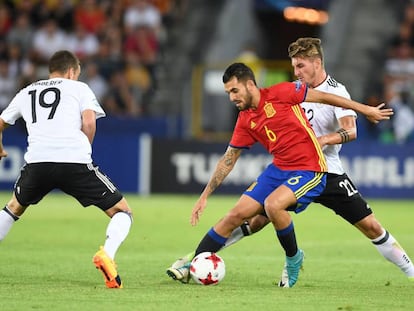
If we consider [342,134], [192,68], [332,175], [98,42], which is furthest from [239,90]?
[192,68]

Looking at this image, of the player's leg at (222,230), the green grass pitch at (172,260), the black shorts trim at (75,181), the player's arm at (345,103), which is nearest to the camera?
the green grass pitch at (172,260)

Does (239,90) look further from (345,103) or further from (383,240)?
(383,240)

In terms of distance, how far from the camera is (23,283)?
31.7 feet

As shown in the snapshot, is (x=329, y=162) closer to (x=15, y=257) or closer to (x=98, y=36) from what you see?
(x=15, y=257)

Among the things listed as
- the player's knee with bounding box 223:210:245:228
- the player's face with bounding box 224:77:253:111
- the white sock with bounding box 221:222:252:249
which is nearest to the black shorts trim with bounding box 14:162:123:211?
the player's knee with bounding box 223:210:245:228

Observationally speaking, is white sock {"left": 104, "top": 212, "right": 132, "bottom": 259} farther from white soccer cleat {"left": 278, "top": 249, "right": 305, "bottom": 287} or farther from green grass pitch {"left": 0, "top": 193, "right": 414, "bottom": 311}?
white soccer cleat {"left": 278, "top": 249, "right": 305, "bottom": 287}

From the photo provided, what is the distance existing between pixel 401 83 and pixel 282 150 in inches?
579

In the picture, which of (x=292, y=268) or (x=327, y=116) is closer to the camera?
(x=292, y=268)

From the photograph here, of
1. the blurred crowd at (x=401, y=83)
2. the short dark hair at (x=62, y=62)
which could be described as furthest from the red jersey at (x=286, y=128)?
the blurred crowd at (x=401, y=83)

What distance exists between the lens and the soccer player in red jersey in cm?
930

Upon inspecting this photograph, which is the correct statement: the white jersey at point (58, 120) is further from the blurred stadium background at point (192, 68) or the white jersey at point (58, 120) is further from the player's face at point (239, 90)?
the blurred stadium background at point (192, 68)

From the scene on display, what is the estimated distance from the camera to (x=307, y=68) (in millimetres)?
10055

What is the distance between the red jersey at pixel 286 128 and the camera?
9.45 meters

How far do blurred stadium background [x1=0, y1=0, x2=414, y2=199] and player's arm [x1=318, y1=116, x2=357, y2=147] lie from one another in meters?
11.8
